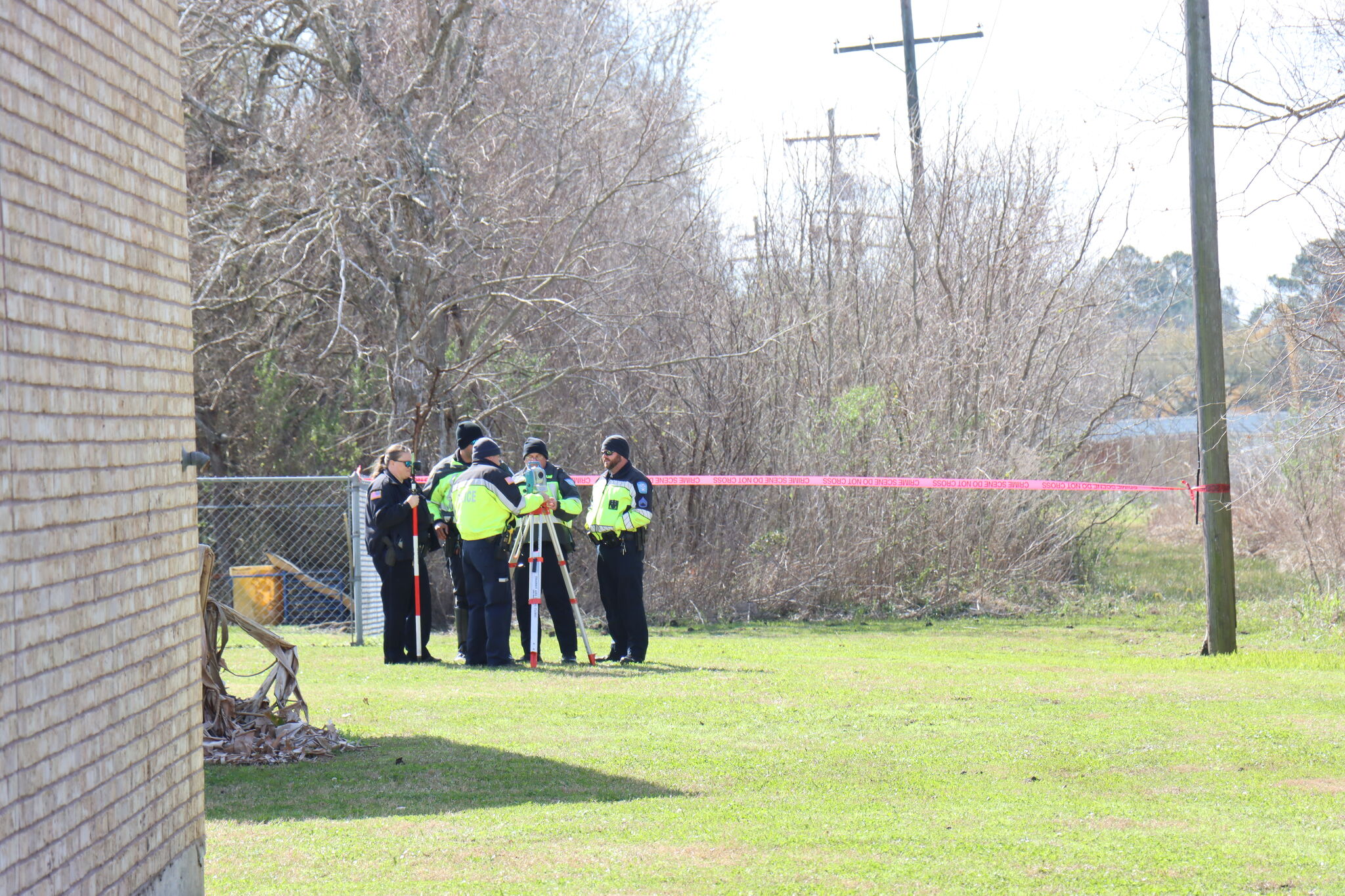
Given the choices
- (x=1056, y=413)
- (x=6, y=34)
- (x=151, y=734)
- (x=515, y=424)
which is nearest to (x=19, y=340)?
(x=6, y=34)

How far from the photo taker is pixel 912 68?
23.9 metres

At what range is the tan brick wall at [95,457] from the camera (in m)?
3.89

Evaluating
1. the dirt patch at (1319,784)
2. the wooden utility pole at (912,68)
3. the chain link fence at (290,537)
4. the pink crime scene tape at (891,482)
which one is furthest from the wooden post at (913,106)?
the dirt patch at (1319,784)

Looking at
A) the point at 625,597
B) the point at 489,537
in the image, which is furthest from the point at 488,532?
the point at 625,597

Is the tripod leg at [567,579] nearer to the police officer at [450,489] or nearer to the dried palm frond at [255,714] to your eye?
the police officer at [450,489]

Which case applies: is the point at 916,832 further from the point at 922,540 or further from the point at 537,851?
the point at 922,540

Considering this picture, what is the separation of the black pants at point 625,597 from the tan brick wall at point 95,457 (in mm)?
6844

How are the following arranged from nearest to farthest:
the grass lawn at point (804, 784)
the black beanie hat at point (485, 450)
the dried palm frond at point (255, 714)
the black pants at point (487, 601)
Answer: the grass lawn at point (804, 784), the dried palm frond at point (255, 714), the black beanie hat at point (485, 450), the black pants at point (487, 601)

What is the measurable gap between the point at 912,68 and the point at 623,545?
47.6ft

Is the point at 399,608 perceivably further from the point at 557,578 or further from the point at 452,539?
the point at 557,578

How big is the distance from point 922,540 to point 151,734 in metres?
14.9

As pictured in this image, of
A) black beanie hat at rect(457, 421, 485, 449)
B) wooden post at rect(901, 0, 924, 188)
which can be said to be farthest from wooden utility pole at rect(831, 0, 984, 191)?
black beanie hat at rect(457, 421, 485, 449)

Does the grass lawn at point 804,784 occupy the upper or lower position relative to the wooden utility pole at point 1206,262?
lower

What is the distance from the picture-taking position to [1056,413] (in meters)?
20.6
